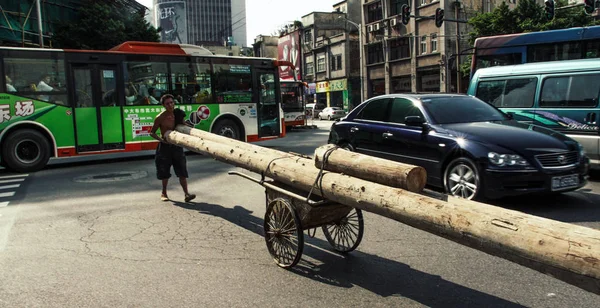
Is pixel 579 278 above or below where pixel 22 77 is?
below

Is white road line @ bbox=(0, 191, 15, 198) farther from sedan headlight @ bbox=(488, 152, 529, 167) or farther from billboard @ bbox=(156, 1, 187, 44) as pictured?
billboard @ bbox=(156, 1, 187, 44)

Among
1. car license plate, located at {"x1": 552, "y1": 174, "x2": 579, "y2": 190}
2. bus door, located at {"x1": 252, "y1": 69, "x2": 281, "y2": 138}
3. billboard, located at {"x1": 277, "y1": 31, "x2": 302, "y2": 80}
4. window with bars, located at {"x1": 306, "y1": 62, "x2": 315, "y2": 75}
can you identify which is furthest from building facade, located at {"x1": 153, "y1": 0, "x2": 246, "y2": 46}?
car license plate, located at {"x1": 552, "y1": 174, "x2": 579, "y2": 190}

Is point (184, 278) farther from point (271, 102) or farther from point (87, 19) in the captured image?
point (87, 19)

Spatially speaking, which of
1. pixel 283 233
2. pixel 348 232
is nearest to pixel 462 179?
pixel 348 232

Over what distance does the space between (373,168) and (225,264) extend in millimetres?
1837

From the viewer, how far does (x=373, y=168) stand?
138 inches

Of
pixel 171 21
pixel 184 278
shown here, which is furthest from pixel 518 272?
pixel 171 21

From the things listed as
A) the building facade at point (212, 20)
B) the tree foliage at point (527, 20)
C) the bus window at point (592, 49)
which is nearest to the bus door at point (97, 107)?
the bus window at point (592, 49)

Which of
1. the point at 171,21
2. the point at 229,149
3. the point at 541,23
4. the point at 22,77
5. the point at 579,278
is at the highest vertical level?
the point at 171,21

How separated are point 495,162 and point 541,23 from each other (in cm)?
2516

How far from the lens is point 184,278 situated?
→ 4102 millimetres

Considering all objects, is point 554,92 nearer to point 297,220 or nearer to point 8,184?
point 297,220

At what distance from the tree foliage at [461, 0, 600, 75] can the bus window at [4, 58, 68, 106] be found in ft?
81.5

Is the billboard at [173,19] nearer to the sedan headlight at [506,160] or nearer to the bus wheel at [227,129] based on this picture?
the bus wheel at [227,129]
